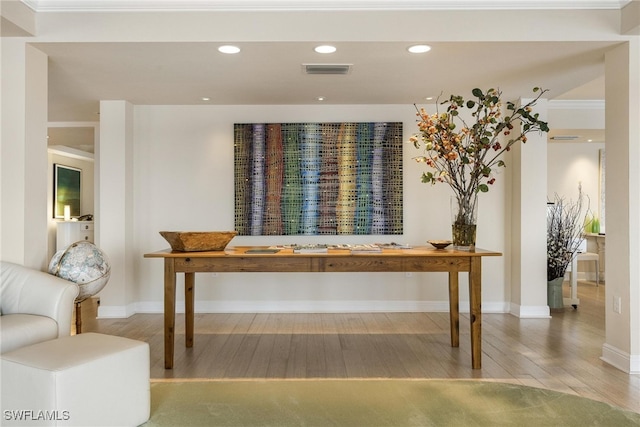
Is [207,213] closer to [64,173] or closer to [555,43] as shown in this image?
[555,43]

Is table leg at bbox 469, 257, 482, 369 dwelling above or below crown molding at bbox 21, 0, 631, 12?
below

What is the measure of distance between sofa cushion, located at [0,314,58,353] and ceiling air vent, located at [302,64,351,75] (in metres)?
2.57

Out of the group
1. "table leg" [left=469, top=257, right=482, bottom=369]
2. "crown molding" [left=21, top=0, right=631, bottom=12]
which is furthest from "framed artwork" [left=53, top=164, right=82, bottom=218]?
"table leg" [left=469, top=257, right=482, bottom=369]

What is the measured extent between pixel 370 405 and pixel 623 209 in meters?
2.29

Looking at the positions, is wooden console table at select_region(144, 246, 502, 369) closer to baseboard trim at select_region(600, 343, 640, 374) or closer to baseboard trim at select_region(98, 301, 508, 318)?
baseboard trim at select_region(600, 343, 640, 374)

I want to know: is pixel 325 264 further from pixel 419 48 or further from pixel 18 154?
pixel 18 154

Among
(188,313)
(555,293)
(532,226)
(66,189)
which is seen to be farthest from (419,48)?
(66,189)

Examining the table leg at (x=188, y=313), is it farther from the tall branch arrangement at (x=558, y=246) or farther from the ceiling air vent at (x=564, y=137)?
the ceiling air vent at (x=564, y=137)

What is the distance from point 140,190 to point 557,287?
4976 millimetres

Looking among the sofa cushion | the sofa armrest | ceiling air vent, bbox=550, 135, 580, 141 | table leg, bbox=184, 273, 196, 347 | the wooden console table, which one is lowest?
table leg, bbox=184, 273, 196, 347

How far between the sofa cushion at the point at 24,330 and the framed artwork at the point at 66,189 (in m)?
5.98

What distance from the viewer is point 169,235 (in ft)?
10.0

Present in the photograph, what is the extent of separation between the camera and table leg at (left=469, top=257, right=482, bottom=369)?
119 inches

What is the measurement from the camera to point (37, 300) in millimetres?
2553
